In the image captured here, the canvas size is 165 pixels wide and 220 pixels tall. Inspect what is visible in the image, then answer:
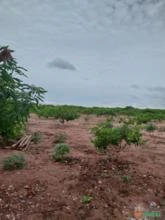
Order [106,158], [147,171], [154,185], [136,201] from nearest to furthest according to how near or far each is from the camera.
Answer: [136,201] → [154,185] → [147,171] → [106,158]

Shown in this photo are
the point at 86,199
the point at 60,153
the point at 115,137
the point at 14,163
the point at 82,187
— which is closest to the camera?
the point at 86,199

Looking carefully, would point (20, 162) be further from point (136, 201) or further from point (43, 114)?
point (43, 114)

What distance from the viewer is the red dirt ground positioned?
566 centimetres

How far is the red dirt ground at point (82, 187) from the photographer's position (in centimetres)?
566

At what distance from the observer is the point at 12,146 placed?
30.0 feet

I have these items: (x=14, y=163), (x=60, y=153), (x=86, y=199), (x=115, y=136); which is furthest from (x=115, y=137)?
(x=14, y=163)

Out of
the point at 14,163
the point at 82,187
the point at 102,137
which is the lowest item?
the point at 82,187

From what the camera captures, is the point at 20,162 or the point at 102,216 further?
the point at 20,162

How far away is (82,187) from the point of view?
251 inches

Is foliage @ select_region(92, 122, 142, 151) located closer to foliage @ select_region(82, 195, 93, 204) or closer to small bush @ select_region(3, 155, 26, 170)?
small bush @ select_region(3, 155, 26, 170)

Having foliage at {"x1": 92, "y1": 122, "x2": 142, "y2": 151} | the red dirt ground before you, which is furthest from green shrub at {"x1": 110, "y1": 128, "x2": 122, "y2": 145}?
the red dirt ground

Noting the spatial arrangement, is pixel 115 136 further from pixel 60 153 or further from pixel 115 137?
pixel 60 153

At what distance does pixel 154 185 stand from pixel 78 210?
1810 mm

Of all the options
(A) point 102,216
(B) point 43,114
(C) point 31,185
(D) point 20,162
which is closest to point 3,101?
(D) point 20,162
